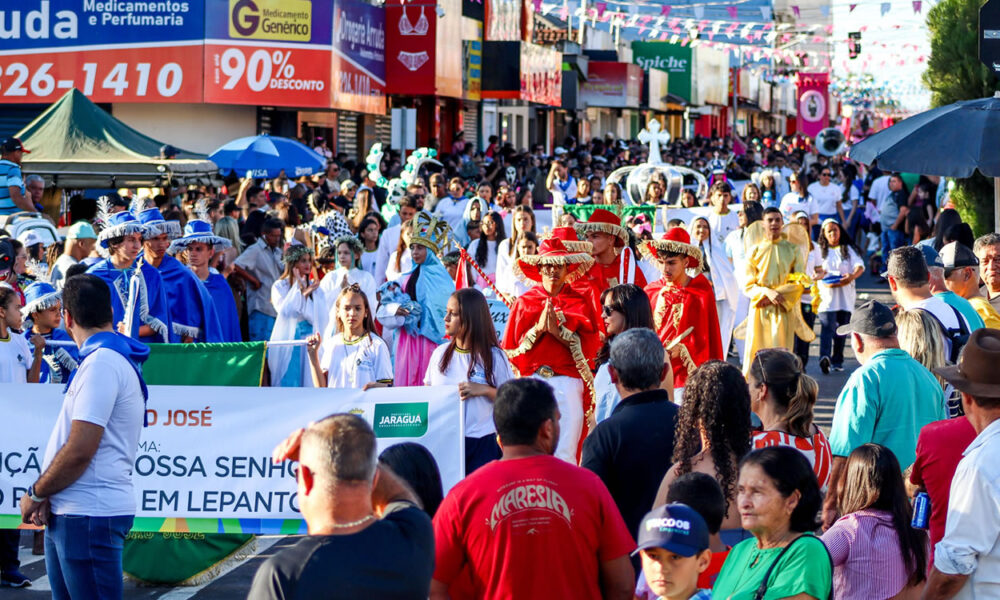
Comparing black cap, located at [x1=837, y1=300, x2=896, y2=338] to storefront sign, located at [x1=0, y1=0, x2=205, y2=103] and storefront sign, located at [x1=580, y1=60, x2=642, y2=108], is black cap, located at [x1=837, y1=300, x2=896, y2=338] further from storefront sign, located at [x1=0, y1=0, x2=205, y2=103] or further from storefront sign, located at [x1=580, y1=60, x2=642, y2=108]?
storefront sign, located at [x1=580, y1=60, x2=642, y2=108]

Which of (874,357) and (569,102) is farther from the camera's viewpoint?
(569,102)

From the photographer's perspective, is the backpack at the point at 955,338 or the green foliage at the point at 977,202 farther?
the green foliage at the point at 977,202

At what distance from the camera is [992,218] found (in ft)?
56.4

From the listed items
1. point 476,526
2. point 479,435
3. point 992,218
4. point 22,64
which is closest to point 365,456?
point 476,526

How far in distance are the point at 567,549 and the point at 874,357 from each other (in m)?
2.19

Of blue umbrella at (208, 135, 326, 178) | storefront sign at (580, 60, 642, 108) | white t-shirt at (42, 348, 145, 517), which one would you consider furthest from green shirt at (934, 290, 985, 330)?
storefront sign at (580, 60, 642, 108)

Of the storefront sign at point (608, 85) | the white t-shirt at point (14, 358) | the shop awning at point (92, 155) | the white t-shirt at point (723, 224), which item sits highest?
the storefront sign at point (608, 85)

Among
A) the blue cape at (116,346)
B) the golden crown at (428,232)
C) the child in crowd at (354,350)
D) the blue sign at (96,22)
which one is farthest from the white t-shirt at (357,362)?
the blue sign at (96,22)

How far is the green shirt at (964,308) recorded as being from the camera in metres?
7.53

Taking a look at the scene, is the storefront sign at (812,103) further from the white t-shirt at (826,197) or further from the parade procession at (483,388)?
the parade procession at (483,388)

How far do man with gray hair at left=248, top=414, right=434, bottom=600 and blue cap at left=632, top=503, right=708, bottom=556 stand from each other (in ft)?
2.23

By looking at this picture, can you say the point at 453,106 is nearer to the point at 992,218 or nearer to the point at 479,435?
the point at 992,218

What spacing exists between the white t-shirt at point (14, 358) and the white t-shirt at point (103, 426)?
2513 mm

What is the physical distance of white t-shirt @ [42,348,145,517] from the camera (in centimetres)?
553
